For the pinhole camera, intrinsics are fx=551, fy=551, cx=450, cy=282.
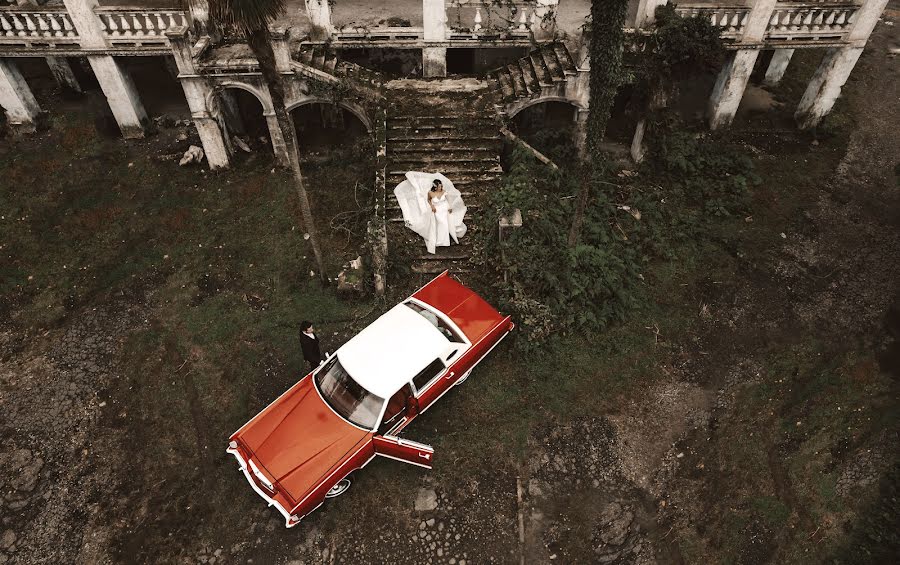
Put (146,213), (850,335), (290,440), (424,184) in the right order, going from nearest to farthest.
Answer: (290,440) → (850,335) → (424,184) → (146,213)

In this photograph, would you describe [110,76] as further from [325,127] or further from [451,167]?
[451,167]

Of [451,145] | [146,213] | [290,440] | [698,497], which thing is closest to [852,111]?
[451,145]

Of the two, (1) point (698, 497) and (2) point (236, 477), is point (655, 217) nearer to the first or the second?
(1) point (698, 497)

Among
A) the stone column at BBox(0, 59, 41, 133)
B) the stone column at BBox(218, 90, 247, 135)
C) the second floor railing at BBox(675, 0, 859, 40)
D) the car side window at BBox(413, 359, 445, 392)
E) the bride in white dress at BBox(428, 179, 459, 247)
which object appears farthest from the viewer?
the stone column at BBox(218, 90, 247, 135)

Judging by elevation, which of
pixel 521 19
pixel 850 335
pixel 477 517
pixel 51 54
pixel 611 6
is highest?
pixel 611 6

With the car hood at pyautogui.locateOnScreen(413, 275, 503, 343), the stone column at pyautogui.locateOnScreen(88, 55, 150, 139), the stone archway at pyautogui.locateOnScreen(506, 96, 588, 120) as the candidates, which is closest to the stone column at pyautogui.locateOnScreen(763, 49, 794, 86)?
the stone archway at pyautogui.locateOnScreen(506, 96, 588, 120)

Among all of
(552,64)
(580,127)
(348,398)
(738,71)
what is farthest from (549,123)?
(348,398)

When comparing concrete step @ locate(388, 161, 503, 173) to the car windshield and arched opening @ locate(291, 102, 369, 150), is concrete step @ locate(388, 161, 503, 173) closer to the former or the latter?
arched opening @ locate(291, 102, 369, 150)
